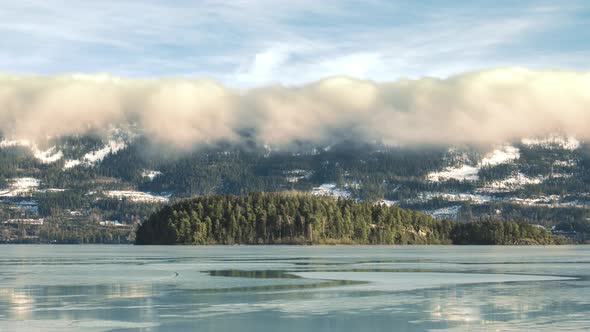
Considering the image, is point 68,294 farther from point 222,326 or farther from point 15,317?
point 222,326

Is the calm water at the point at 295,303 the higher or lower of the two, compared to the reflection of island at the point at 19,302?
lower

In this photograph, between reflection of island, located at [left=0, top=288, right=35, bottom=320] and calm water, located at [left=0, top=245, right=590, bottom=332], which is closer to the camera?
calm water, located at [left=0, top=245, right=590, bottom=332]

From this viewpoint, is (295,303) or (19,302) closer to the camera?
(295,303)

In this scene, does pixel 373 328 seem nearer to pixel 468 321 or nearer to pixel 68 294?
pixel 468 321

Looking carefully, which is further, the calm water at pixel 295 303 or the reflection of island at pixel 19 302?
the reflection of island at pixel 19 302

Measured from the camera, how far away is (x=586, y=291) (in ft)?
216

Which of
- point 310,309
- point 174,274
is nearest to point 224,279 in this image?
point 174,274

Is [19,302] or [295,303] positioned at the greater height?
[19,302]

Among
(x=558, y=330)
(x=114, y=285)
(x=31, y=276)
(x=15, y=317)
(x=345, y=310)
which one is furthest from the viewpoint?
(x=31, y=276)

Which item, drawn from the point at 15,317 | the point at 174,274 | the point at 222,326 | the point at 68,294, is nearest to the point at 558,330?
the point at 222,326

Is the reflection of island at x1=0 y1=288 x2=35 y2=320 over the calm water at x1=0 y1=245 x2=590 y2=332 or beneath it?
over

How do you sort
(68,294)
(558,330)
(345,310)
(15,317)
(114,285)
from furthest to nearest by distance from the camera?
(114,285)
(68,294)
(345,310)
(15,317)
(558,330)

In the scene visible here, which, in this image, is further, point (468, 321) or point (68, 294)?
point (68, 294)

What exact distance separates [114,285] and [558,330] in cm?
4149
